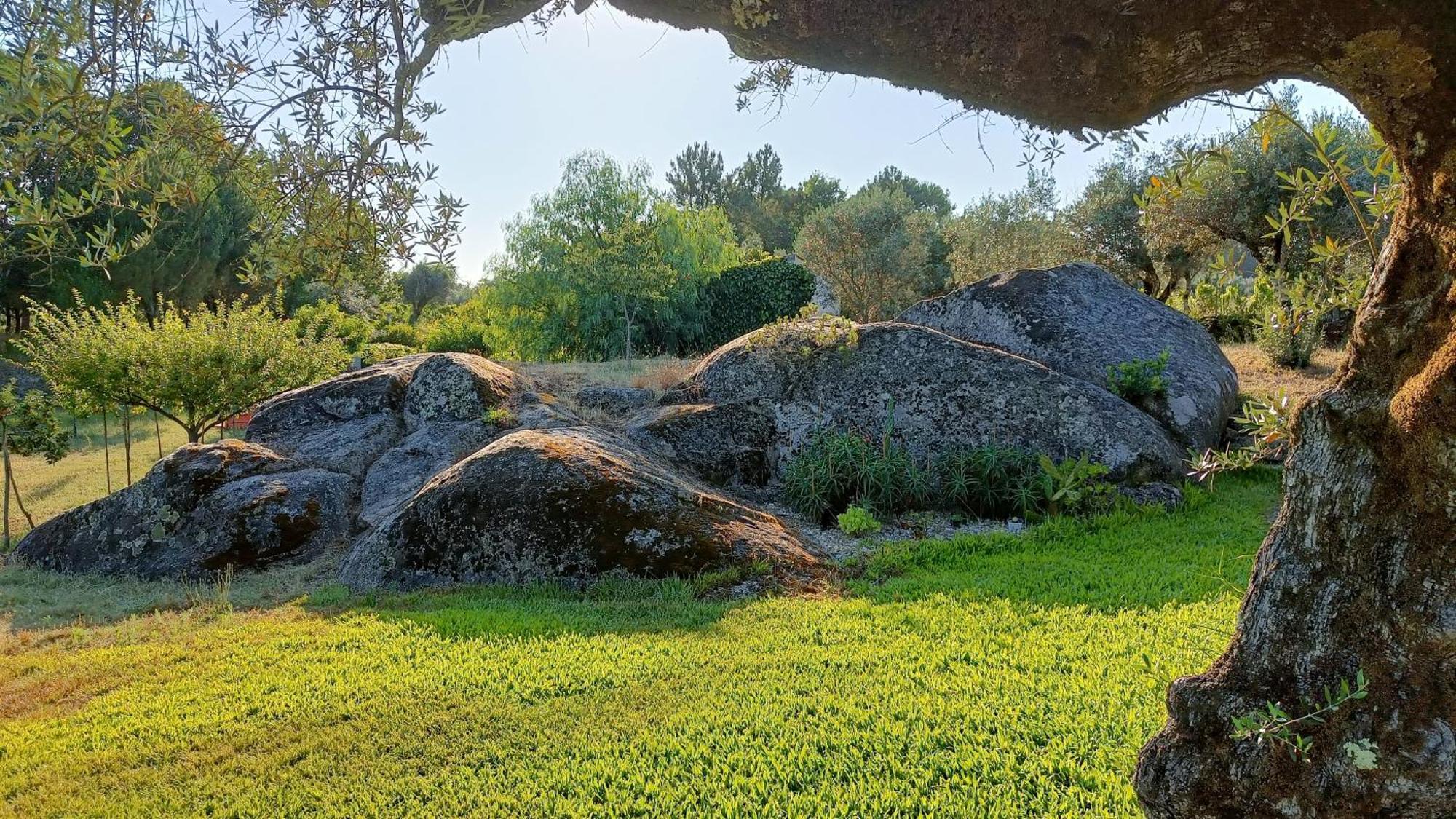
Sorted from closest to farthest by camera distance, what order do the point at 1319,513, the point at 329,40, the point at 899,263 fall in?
the point at 1319,513 < the point at 329,40 < the point at 899,263

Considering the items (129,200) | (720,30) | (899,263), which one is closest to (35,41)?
(129,200)

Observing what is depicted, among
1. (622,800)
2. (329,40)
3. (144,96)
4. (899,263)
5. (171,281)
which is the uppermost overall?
(171,281)

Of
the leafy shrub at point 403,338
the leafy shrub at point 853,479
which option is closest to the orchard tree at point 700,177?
the leafy shrub at point 403,338

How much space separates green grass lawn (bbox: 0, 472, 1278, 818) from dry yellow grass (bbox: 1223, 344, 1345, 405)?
22.8 ft

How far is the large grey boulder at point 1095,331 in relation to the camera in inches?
413

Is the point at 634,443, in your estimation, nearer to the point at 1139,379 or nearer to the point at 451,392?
the point at 451,392

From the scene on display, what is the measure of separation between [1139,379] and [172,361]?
14.7 m

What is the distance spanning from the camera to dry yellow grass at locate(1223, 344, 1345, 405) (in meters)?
12.6

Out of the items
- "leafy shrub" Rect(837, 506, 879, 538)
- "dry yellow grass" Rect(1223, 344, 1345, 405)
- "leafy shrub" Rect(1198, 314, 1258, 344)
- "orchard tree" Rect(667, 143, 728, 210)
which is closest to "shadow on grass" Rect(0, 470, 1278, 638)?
"leafy shrub" Rect(837, 506, 879, 538)

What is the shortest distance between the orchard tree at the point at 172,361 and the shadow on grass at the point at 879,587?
4831mm

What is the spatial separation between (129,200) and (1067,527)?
26.4 ft

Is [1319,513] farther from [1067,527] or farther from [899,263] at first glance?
[899,263]

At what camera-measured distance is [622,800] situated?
3590 mm

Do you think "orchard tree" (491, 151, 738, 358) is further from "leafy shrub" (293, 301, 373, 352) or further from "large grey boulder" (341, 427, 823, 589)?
"large grey boulder" (341, 427, 823, 589)
